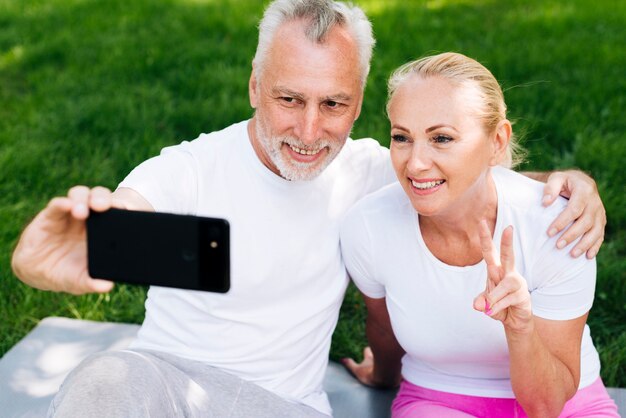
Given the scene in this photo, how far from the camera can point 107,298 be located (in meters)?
4.09

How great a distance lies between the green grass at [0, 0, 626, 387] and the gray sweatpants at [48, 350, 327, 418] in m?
1.05

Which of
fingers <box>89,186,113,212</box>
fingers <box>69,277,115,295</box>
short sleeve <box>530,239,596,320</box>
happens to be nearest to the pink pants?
short sleeve <box>530,239,596,320</box>

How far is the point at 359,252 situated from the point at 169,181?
663 millimetres

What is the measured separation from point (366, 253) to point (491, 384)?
60cm

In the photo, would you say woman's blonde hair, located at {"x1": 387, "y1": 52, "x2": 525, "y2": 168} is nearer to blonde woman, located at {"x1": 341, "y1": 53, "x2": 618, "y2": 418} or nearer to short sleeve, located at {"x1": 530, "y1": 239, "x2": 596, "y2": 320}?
blonde woman, located at {"x1": 341, "y1": 53, "x2": 618, "y2": 418}

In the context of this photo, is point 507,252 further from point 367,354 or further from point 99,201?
point 367,354

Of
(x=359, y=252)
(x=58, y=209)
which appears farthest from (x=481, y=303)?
(x=58, y=209)

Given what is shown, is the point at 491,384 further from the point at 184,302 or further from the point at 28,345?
the point at 28,345

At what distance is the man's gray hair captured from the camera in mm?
2682

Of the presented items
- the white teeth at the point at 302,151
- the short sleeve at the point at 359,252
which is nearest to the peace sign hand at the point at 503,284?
the short sleeve at the point at 359,252

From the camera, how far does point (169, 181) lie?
2.67 metres

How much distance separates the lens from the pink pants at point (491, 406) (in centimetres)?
276

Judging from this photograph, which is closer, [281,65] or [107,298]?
[281,65]

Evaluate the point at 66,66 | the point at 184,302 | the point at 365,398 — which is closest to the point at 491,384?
the point at 365,398
